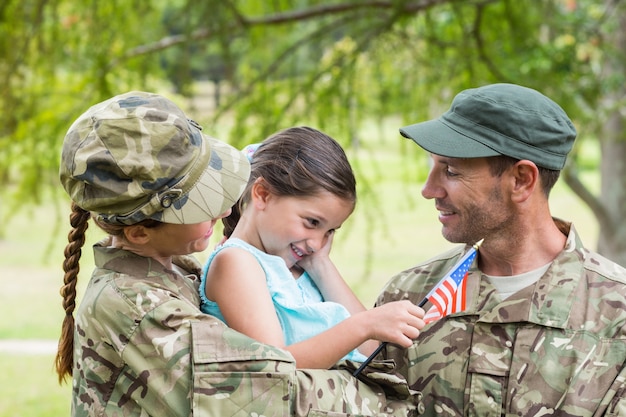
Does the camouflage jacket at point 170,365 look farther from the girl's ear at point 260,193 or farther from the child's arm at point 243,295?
the girl's ear at point 260,193

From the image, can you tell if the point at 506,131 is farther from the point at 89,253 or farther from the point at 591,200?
the point at 591,200

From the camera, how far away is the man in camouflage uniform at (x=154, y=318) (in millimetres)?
1835

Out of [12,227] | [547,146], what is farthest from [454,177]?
[12,227]

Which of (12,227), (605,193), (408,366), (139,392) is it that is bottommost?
(12,227)

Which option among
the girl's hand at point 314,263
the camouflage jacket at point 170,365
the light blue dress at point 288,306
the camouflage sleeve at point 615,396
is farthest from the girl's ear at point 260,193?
the camouflage sleeve at point 615,396

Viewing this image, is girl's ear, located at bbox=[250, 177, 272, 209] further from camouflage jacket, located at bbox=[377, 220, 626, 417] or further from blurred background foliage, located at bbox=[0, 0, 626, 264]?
blurred background foliage, located at bbox=[0, 0, 626, 264]

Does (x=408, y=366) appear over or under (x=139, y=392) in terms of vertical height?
under

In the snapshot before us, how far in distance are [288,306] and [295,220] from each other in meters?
0.22

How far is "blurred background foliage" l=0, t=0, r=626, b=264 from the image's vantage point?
4.25 metres

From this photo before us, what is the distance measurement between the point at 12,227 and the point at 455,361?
1468 cm

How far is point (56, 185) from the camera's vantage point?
4.23 meters

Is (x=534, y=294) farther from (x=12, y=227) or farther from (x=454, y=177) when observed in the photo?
(x=12, y=227)

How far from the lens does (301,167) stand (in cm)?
228

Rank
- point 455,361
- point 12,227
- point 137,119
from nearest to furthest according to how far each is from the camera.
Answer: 1. point 137,119
2. point 455,361
3. point 12,227
